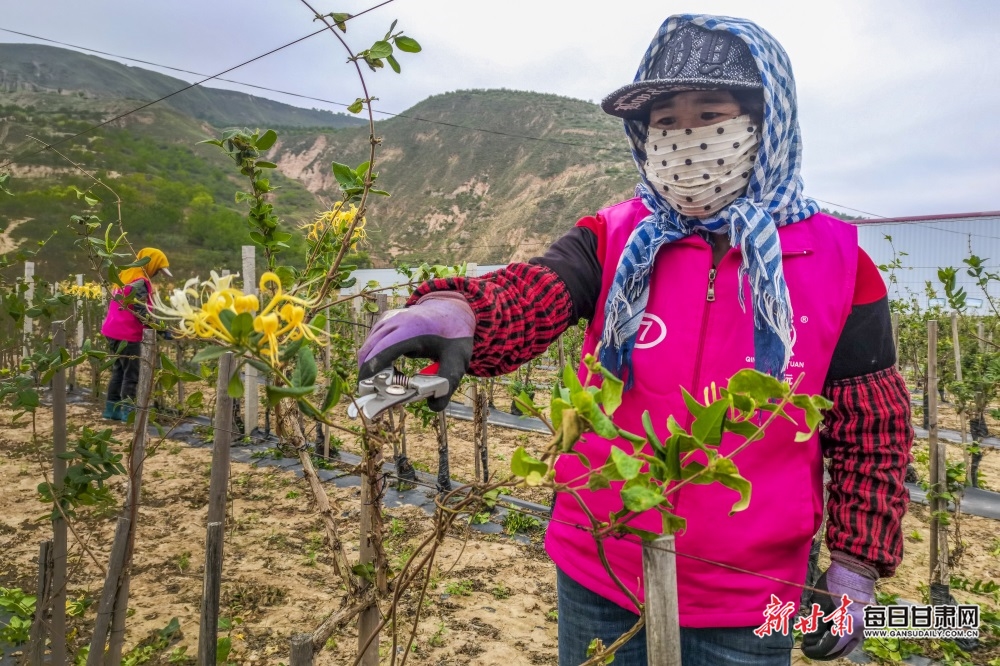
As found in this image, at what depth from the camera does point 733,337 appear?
117 centimetres

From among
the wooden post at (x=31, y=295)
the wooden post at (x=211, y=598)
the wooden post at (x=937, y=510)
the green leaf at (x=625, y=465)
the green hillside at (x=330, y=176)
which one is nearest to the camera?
the green leaf at (x=625, y=465)

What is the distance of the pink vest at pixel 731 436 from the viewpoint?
114cm

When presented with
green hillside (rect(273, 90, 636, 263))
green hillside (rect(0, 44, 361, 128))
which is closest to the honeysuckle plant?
green hillside (rect(273, 90, 636, 263))

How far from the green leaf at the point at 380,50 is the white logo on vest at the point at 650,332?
0.72 m

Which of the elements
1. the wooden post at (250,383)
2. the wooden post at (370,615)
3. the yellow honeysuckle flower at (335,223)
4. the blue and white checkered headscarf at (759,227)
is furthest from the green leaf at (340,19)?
the wooden post at (250,383)

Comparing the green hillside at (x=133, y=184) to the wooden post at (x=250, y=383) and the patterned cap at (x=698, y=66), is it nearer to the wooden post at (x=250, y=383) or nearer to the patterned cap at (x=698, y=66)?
the wooden post at (x=250, y=383)

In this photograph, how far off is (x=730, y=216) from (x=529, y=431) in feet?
19.3

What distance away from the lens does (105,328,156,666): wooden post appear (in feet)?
5.38

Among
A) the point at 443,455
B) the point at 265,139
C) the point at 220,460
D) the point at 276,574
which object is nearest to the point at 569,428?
the point at 265,139

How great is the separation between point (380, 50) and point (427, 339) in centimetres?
60

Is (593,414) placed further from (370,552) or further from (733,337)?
(370,552)

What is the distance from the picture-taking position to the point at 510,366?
4.00 ft

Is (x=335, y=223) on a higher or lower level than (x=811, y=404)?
higher

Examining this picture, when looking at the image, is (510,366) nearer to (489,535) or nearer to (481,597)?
(481,597)
